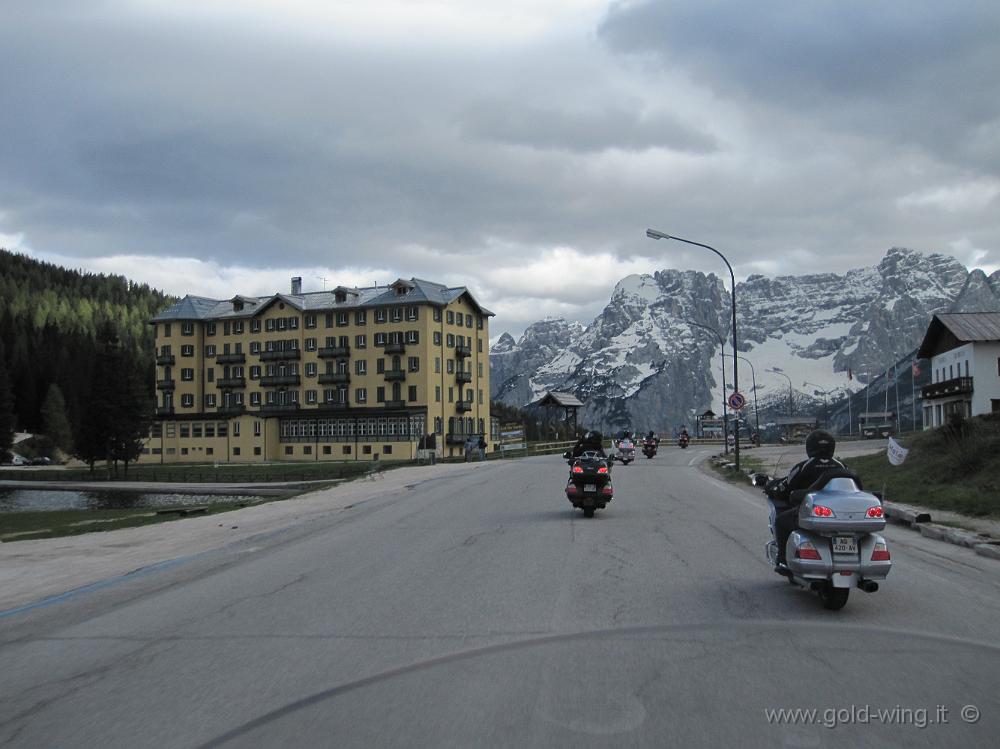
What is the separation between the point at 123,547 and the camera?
17.0 m

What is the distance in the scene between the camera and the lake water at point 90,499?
43.0m

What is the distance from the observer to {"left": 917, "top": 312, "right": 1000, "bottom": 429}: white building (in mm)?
57500

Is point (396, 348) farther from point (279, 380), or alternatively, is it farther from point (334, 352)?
point (279, 380)

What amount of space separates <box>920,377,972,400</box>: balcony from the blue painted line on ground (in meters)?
57.2

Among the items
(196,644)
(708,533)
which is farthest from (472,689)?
(708,533)

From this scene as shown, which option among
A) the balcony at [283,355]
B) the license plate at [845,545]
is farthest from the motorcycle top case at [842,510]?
the balcony at [283,355]

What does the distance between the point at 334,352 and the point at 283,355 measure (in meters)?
6.74

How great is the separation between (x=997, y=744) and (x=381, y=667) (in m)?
3.97

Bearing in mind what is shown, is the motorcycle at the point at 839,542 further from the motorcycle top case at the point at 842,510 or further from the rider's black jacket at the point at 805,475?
the rider's black jacket at the point at 805,475

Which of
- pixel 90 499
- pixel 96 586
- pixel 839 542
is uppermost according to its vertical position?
pixel 839 542

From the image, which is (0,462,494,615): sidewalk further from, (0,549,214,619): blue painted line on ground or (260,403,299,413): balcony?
(260,403,299,413): balcony

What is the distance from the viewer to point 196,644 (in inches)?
291

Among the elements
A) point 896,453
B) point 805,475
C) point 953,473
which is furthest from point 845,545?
point 953,473

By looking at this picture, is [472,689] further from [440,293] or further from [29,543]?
[440,293]
